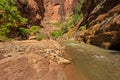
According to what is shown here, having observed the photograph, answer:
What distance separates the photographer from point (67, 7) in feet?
384

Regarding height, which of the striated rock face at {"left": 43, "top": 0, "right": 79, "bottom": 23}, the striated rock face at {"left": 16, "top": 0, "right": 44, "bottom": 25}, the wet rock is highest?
the striated rock face at {"left": 43, "top": 0, "right": 79, "bottom": 23}

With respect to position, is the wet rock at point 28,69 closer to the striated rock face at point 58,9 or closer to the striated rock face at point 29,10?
the striated rock face at point 29,10

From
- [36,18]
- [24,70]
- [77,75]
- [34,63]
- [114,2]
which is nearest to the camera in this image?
[24,70]

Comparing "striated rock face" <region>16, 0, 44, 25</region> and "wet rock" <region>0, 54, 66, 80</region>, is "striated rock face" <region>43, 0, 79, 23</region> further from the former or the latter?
"wet rock" <region>0, 54, 66, 80</region>

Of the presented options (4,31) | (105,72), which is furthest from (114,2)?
(105,72)

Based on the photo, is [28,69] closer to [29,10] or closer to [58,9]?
[29,10]

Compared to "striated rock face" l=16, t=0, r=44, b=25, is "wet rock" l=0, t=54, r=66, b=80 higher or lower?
lower

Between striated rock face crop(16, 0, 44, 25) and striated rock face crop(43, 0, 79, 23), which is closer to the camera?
striated rock face crop(16, 0, 44, 25)

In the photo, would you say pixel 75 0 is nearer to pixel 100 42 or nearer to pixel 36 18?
pixel 36 18

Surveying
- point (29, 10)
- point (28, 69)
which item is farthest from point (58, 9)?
point (28, 69)

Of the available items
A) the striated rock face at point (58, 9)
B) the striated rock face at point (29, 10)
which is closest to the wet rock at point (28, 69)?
the striated rock face at point (29, 10)

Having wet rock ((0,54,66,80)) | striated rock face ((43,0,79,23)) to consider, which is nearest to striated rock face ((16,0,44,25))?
wet rock ((0,54,66,80))

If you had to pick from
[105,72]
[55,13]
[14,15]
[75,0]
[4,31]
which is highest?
[75,0]

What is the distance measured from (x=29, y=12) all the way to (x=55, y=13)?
65767mm
